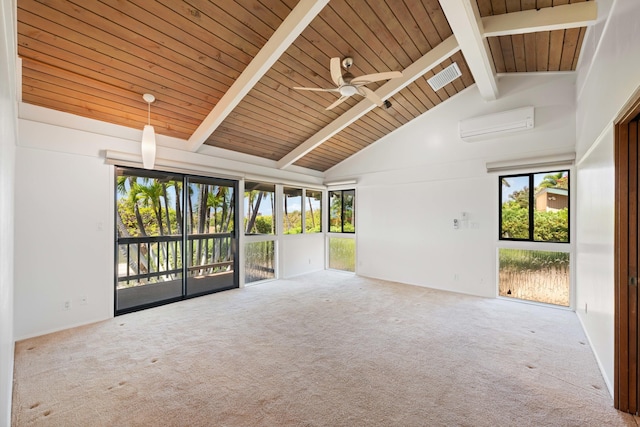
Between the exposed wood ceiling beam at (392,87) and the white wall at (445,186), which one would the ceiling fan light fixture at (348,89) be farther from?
the white wall at (445,186)

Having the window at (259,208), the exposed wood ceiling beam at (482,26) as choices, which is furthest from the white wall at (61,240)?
the exposed wood ceiling beam at (482,26)

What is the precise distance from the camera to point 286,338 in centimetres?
315

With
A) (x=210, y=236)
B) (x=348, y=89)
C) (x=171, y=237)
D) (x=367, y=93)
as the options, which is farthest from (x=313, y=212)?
(x=348, y=89)

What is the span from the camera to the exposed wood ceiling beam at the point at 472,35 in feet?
9.02

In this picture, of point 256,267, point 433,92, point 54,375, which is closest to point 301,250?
point 256,267

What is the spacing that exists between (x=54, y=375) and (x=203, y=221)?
9.12ft

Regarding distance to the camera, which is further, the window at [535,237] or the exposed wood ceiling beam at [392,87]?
the window at [535,237]

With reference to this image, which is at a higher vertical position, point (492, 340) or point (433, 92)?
point (433, 92)

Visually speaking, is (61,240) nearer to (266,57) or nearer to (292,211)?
(266,57)

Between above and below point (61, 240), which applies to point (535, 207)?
above

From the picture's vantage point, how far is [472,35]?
3102 millimetres

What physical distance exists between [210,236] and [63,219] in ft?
6.50

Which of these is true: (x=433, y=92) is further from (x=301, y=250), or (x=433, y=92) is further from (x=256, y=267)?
(x=256, y=267)

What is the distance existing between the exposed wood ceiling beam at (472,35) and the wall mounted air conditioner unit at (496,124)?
0.52 m
